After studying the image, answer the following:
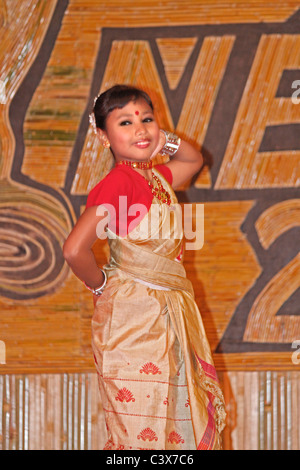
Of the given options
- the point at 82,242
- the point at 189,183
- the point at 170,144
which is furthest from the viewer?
the point at 189,183

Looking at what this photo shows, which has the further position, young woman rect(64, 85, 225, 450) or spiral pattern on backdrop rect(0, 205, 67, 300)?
spiral pattern on backdrop rect(0, 205, 67, 300)

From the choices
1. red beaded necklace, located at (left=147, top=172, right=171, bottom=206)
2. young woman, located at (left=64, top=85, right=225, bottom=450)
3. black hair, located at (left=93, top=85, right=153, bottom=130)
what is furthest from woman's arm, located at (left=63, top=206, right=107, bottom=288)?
black hair, located at (left=93, top=85, right=153, bottom=130)

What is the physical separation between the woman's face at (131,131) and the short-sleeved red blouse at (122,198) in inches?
2.6

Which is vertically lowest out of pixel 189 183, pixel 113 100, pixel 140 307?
pixel 140 307

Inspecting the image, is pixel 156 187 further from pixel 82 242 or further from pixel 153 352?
pixel 153 352

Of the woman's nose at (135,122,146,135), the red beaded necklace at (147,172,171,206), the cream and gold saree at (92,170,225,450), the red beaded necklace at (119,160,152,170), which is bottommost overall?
the cream and gold saree at (92,170,225,450)

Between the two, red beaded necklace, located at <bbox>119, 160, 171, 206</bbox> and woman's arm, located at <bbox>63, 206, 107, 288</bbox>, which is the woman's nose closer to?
red beaded necklace, located at <bbox>119, 160, 171, 206</bbox>

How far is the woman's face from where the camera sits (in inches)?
78.7

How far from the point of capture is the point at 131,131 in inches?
78.6

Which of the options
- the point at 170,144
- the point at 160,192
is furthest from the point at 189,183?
the point at 160,192

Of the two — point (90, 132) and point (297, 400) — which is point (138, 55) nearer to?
point (90, 132)

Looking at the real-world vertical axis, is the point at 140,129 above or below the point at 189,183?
below

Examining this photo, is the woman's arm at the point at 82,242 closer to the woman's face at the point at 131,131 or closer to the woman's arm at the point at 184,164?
the woman's face at the point at 131,131

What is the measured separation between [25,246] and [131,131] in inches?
45.2
